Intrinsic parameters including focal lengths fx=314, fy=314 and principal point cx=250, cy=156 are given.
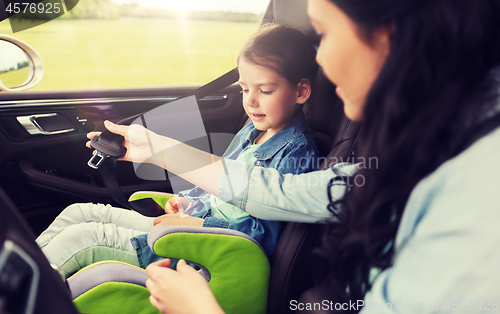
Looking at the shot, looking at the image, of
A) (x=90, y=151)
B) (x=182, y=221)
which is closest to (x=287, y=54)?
(x=182, y=221)

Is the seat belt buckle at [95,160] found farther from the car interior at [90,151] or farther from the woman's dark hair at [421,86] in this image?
the woman's dark hair at [421,86]

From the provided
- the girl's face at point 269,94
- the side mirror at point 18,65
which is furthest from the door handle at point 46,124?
the girl's face at point 269,94

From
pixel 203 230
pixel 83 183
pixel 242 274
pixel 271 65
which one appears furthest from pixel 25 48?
pixel 242 274

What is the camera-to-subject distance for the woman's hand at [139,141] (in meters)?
1.01

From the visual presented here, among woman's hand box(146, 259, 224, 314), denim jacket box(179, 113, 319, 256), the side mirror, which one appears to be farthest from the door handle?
woman's hand box(146, 259, 224, 314)

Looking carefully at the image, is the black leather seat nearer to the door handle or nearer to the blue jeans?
the blue jeans

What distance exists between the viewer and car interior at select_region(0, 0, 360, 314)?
0.96 metres

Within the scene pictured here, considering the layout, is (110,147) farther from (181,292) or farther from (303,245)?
(303,245)

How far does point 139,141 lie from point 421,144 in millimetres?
854

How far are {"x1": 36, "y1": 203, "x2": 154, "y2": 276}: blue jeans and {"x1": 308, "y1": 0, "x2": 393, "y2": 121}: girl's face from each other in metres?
0.95

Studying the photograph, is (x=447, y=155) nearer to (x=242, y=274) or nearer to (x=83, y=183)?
(x=242, y=274)

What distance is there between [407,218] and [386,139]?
0.40ft

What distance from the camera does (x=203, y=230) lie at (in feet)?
2.91

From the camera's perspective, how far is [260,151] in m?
1.24
